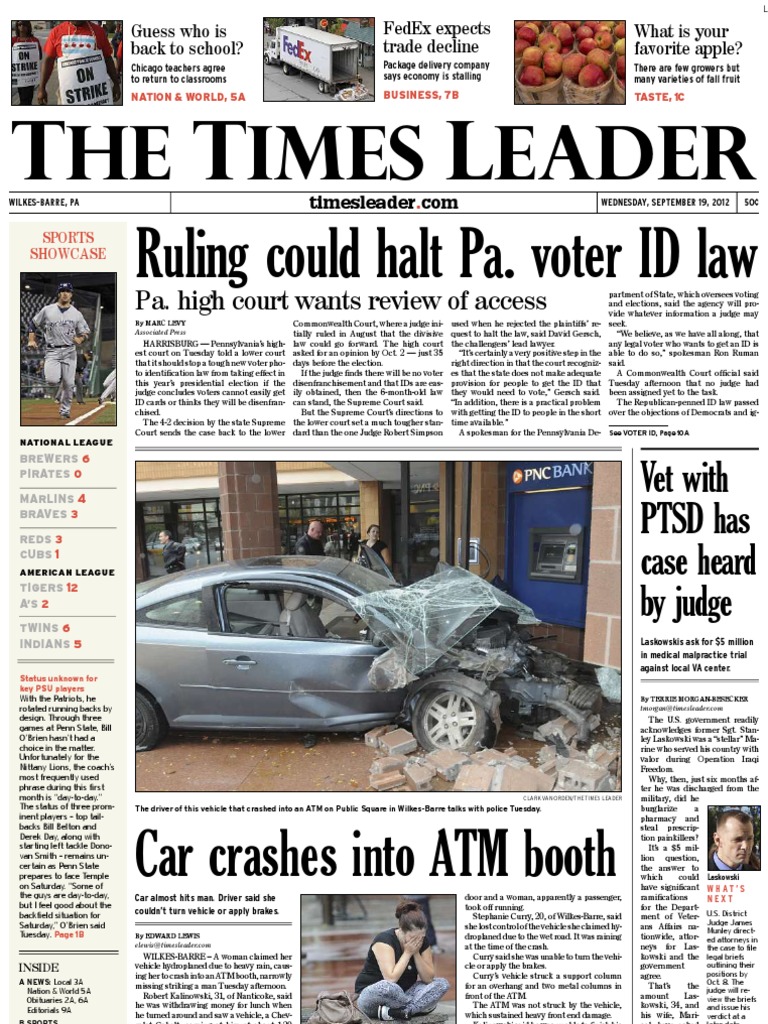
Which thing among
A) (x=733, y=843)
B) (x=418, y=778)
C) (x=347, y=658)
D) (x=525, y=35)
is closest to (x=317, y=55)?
(x=525, y=35)

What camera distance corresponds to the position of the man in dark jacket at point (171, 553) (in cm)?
195

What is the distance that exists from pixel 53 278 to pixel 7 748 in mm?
1702

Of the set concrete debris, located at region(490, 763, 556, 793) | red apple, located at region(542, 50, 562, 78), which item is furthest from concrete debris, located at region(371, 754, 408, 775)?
red apple, located at region(542, 50, 562, 78)

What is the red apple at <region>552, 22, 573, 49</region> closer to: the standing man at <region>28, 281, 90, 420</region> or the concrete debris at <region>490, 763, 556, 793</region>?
the standing man at <region>28, 281, 90, 420</region>

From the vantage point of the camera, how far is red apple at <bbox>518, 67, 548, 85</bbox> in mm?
1719

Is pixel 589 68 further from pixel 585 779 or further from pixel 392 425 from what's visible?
pixel 585 779

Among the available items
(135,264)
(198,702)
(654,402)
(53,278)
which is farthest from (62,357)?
(654,402)

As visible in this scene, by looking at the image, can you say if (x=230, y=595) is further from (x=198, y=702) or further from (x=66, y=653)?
(x=66, y=653)

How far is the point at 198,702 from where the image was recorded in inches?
77.6

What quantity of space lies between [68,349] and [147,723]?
4.61 ft

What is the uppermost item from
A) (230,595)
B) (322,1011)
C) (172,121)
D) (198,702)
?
(172,121)

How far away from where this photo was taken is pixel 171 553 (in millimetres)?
1977

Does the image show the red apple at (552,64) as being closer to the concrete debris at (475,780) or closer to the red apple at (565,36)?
the red apple at (565,36)

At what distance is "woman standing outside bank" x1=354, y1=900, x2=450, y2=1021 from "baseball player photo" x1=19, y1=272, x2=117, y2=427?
82.2 inches
